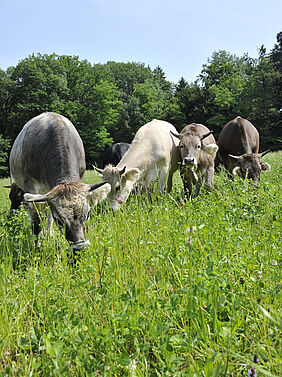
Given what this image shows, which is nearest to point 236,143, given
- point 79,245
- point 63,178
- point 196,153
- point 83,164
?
point 196,153

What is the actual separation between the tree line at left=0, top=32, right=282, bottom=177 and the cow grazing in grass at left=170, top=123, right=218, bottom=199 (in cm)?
3431

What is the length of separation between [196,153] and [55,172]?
373cm

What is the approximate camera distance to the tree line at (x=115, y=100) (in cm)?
4088

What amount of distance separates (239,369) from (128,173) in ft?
15.6

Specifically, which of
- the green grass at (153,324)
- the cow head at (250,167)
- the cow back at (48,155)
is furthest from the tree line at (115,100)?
the green grass at (153,324)

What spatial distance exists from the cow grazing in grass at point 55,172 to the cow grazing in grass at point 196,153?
2.63m

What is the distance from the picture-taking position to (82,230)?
3.50m

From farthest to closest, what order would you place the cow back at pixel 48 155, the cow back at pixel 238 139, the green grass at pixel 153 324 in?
the cow back at pixel 238 139 → the cow back at pixel 48 155 → the green grass at pixel 153 324

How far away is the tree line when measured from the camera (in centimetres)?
4088

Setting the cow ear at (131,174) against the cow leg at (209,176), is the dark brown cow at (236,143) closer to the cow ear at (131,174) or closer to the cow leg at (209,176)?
the cow leg at (209,176)

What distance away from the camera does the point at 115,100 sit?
170 feet

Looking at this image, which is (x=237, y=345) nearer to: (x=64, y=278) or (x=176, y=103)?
(x=64, y=278)

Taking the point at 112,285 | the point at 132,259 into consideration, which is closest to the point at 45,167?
the point at 132,259

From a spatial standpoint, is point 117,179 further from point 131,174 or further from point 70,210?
point 70,210
